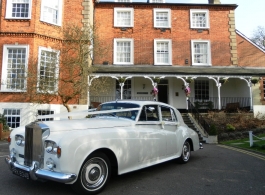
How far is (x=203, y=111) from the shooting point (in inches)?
655

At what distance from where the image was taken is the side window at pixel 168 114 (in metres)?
5.61

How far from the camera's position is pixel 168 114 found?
5852 mm

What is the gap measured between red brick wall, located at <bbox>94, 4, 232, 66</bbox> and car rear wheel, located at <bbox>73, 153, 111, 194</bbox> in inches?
585

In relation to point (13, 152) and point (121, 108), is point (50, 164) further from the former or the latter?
point (121, 108)

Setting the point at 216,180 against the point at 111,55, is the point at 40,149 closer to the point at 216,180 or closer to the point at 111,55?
the point at 216,180

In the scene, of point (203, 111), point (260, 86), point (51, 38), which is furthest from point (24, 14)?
point (260, 86)

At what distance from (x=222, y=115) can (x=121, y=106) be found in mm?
11572

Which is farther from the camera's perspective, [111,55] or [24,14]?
[111,55]

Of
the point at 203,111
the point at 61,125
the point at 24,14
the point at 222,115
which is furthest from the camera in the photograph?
the point at 203,111

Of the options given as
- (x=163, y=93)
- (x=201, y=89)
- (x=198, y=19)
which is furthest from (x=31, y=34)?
(x=198, y=19)

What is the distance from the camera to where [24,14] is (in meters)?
13.8

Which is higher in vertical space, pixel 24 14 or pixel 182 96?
pixel 24 14

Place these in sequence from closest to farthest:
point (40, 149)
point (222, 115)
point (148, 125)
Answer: point (40, 149)
point (148, 125)
point (222, 115)

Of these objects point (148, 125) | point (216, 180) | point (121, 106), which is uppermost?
point (121, 106)
